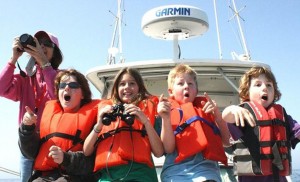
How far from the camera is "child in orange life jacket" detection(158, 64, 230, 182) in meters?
3.14

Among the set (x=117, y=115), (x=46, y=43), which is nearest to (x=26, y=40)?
(x=46, y=43)

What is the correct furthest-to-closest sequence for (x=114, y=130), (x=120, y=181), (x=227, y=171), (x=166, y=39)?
(x=166, y=39), (x=227, y=171), (x=114, y=130), (x=120, y=181)

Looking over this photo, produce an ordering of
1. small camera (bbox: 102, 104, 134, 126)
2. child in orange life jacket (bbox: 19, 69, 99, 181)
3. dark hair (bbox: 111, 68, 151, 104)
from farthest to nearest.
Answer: dark hair (bbox: 111, 68, 151, 104) → child in orange life jacket (bbox: 19, 69, 99, 181) → small camera (bbox: 102, 104, 134, 126)

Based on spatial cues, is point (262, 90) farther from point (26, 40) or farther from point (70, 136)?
point (26, 40)

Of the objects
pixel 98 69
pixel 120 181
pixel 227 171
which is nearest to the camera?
pixel 120 181

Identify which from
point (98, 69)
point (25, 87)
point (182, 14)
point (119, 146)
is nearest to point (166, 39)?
point (182, 14)

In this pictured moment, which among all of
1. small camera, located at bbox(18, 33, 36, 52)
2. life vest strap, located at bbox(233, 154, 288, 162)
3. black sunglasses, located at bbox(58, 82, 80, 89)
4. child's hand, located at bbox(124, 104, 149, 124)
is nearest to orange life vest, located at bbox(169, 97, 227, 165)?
life vest strap, located at bbox(233, 154, 288, 162)

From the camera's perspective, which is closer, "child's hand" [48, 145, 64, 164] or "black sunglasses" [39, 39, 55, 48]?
"child's hand" [48, 145, 64, 164]

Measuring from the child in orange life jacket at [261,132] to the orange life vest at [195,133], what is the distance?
19cm

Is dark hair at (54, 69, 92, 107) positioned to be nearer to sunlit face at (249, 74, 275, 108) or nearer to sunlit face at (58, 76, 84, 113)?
sunlit face at (58, 76, 84, 113)

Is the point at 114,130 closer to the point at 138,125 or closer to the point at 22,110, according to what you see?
the point at 138,125

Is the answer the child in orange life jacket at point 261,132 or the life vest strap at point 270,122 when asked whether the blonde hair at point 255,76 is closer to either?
the child in orange life jacket at point 261,132

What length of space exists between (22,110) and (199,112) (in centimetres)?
185

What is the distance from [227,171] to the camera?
5820 mm
